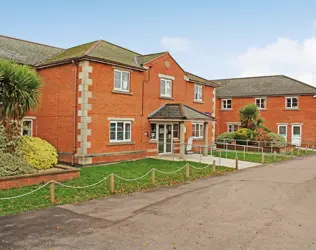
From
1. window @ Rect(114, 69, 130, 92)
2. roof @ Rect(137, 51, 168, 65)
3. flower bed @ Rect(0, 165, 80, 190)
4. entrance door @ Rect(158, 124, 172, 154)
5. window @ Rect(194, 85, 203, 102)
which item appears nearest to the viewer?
flower bed @ Rect(0, 165, 80, 190)

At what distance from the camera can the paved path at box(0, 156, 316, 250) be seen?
6348 millimetres

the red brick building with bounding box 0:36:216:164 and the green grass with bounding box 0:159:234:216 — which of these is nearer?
the green grass with bounding box 0:159:234:216

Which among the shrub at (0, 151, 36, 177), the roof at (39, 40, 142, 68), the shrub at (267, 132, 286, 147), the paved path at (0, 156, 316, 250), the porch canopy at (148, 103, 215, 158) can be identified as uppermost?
the roof at (39, 40, 142, 68)

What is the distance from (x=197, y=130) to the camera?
26203 mm

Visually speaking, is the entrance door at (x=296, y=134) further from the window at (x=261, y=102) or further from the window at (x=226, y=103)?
the window at (x=226, y=103)

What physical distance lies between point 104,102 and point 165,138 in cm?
620

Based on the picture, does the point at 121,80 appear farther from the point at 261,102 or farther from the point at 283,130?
the point at 283,130

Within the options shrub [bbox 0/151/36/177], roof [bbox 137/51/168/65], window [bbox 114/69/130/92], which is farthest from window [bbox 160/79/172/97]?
shrub [bbox 0/151/36/177]

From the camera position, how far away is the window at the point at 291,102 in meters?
34.3

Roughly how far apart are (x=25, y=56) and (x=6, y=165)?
11321 millimetres

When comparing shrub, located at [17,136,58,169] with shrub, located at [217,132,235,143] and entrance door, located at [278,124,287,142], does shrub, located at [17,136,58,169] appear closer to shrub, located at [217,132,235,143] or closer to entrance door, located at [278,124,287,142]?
shrub, located at [217,132,235,143]

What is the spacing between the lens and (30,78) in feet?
42.6

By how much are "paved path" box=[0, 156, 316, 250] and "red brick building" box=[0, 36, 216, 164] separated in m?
7.47

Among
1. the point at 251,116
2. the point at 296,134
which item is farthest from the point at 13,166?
the point at 296,134
